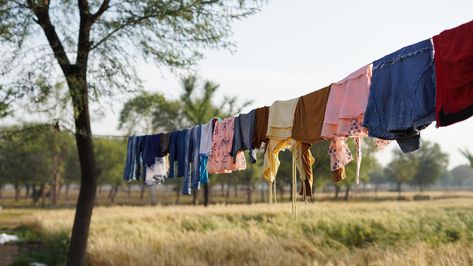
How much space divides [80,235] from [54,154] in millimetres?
36485

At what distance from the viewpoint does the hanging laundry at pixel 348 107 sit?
4.11m

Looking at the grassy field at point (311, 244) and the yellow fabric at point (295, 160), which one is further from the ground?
the yellow fabric at point (295, 160)

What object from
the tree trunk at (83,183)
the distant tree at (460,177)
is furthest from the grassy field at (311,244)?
the distant tree at (460,177)

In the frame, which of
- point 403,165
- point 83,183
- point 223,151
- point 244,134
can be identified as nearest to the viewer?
point 244,134

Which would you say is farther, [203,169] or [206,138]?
[203,169]

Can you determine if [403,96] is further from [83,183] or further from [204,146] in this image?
[83,183]

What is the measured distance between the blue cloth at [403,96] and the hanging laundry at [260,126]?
1766 millimetres

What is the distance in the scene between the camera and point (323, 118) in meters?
4.60

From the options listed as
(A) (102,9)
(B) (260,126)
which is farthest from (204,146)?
(A) (102,9)

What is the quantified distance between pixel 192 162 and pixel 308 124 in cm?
283

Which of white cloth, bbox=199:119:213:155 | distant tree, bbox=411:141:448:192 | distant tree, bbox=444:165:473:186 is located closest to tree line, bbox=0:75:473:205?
distant tree, bbox=411:141:448:192

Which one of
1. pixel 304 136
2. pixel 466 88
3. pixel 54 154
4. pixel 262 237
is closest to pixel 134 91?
pixel 262 237

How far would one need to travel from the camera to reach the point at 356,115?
13.7 ft

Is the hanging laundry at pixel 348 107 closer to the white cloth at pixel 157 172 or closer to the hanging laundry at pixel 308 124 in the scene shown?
the hanging laundry at pixel 308 124
